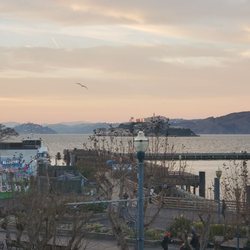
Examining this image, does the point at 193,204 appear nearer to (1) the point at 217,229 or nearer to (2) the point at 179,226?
(1) the point at 217,229

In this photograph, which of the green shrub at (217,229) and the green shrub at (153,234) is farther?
the green shrub at (153,234)

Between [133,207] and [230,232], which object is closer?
[230,232]

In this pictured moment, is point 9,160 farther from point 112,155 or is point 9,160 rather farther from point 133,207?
point 133,207

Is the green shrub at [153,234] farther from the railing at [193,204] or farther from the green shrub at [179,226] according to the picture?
the railing at [193,204]

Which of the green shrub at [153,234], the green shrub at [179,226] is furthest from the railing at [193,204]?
the green shrub at [179,226]

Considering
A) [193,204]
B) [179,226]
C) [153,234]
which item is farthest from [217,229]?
[193,204]

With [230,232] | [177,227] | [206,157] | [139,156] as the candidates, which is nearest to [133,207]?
[177,227]

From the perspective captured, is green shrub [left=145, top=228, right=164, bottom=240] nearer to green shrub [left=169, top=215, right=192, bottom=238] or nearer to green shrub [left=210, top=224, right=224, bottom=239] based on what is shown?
green shrub [left=169, top=215, right=192, bottom=238]

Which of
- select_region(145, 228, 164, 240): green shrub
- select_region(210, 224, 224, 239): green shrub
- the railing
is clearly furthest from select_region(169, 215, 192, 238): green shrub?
Result: the railing

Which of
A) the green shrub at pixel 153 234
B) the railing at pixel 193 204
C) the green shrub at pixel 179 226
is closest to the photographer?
the green shrub at pixel 179 226

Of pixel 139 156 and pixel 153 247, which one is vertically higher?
pixel 139 156

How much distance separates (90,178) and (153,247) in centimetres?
3296

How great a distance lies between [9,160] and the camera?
2256 inches

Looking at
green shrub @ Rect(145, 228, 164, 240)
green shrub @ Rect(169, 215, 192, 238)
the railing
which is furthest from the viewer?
the railing
